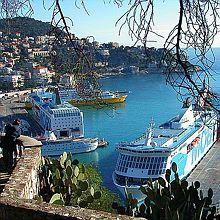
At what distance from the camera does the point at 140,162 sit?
1739cm

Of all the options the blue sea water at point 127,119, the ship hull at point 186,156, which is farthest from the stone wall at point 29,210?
the blue sea water at point 127,119

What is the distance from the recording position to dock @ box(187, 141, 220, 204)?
52.0 ft

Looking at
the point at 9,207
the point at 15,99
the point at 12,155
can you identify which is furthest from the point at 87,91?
the point at 15,99

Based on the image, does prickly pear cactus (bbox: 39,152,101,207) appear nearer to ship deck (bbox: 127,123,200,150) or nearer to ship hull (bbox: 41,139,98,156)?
ship deck (bbox: 127,123,200,150)

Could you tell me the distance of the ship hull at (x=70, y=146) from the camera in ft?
82.4

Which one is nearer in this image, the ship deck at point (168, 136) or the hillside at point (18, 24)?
the hillside at point (18, 24)

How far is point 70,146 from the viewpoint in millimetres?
25531

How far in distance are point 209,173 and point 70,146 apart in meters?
9.45

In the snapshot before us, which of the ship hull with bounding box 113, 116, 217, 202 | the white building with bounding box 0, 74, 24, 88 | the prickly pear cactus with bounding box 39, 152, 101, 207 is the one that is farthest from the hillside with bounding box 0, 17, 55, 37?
the white building with bounding box 0, 74, 24, 88

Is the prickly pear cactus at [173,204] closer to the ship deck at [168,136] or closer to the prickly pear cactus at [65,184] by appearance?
the prickly pear cactus at [65,184]

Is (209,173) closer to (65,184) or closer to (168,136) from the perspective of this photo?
(168,136)

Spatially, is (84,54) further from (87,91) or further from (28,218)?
(28,218)

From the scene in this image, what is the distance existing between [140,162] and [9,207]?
1473 cm

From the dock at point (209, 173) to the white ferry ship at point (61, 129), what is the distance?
6.46 m
